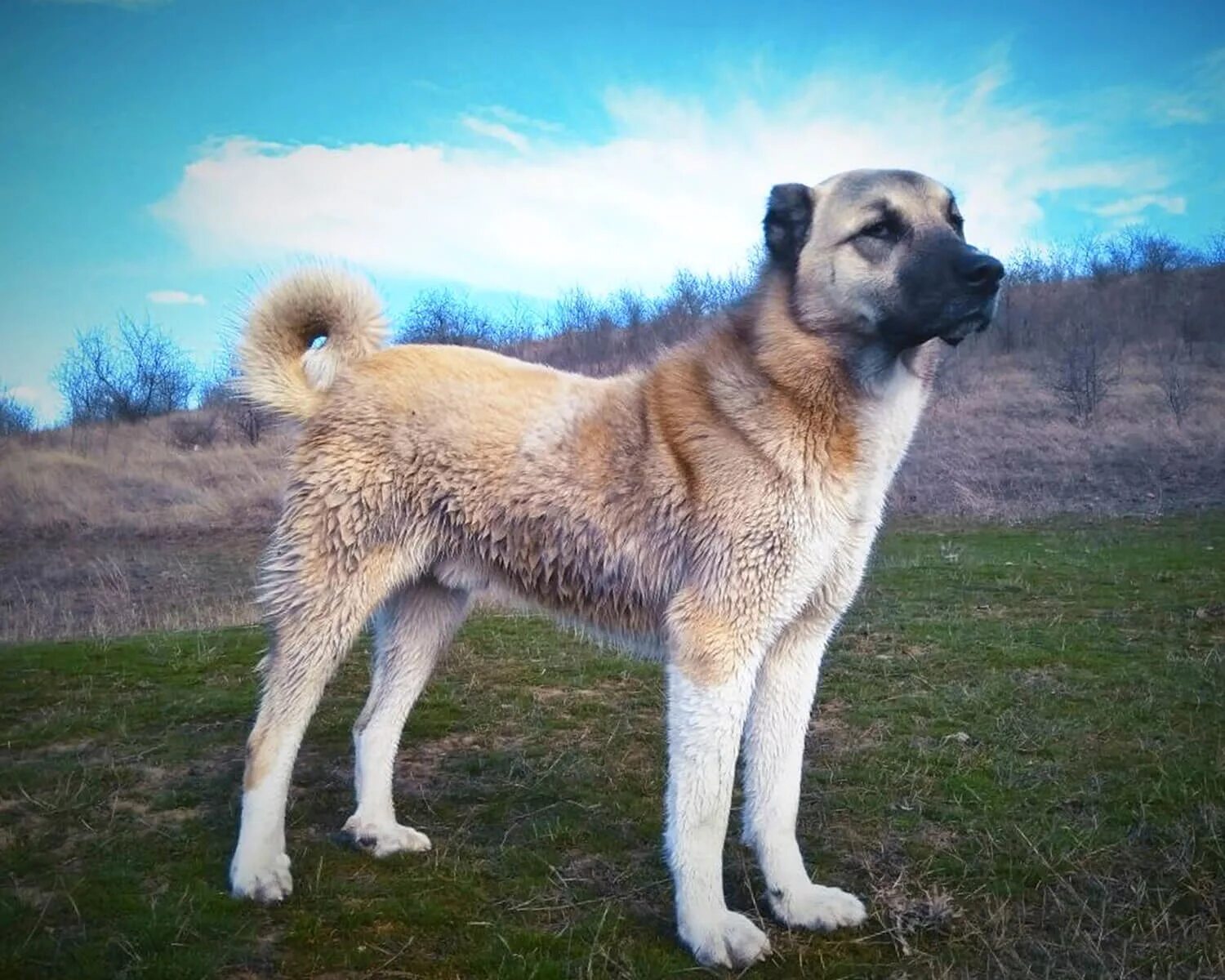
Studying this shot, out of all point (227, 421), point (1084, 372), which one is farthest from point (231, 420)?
point (1084, 372)

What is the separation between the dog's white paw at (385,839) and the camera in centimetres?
374

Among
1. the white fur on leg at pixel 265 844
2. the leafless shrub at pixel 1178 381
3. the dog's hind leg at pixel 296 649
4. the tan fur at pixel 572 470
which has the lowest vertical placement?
the white fur on leg at pixel 265 844

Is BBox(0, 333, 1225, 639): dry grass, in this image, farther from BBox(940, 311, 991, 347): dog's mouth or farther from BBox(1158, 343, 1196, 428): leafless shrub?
BBox(940, 311, 991, 347): dog's mouth

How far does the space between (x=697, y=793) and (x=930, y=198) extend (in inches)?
86.6

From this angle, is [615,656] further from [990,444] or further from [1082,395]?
[1082,395]

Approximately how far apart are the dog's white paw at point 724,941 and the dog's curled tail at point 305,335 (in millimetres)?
2498

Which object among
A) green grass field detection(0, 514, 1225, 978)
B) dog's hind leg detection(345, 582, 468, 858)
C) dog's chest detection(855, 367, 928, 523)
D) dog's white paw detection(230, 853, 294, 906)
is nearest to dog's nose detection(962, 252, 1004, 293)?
dog's chest detection(855, 367, 928, 523)

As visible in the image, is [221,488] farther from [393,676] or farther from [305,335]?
[393,676]

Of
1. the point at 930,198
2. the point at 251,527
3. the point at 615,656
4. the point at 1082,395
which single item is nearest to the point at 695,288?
the point at 1082,395

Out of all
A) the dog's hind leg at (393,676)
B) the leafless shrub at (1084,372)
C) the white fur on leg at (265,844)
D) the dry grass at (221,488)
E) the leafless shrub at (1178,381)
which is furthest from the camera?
the leafless shrub at (1084,372)

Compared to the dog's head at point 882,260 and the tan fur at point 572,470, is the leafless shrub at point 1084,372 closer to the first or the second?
the dog's head at point 882,260

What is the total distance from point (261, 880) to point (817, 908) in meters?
1.93

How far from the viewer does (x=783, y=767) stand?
11.0ft

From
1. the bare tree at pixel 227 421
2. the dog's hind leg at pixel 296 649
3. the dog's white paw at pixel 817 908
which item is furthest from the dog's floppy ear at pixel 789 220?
the bare tree at pixel 227 421
